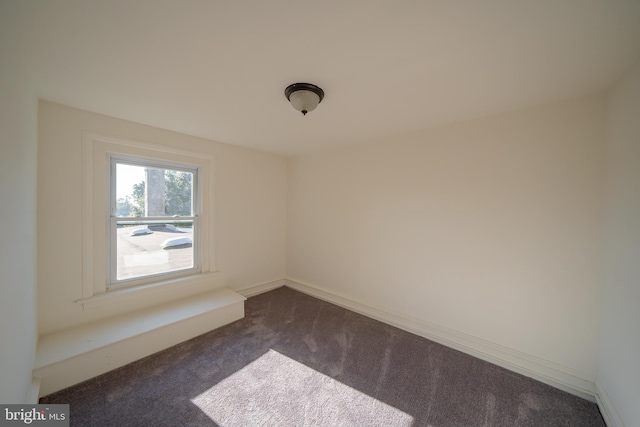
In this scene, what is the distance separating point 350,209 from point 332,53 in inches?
82.2

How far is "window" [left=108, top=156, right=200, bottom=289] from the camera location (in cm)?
238

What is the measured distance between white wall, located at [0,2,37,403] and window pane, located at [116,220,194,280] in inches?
32.8

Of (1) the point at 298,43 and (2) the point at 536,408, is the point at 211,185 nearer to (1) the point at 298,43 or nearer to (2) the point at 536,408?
(1) the point at 298,43

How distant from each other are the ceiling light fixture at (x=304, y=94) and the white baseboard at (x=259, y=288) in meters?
2.82

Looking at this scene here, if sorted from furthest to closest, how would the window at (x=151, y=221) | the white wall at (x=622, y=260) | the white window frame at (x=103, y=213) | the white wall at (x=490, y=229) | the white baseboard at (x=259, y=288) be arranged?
1. the white baseboard at (x=259, y=288)
2. the window at (x=151, y=221)
3. the white window frame at (x=103, y=213)
4. the white wall at (x=490, y=229)
5. the white wall at (x=622, y=260)

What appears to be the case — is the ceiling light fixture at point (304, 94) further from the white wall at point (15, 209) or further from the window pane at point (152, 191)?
the window pane at point (152, 191)

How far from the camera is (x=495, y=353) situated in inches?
81.4

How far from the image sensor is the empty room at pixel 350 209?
114 centimetres

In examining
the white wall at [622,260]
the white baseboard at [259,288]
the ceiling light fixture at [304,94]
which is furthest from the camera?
the white baseboard at [259,288]

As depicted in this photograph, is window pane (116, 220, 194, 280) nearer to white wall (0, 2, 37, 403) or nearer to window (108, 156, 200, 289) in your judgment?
window (108, 156, 200, 289)

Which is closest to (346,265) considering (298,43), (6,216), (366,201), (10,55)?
(366,201)

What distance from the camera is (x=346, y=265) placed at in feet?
10.5

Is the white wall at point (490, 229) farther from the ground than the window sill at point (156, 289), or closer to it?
farther from the ground

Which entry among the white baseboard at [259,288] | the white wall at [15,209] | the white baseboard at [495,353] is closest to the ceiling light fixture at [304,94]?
the white wall at [15,209]
